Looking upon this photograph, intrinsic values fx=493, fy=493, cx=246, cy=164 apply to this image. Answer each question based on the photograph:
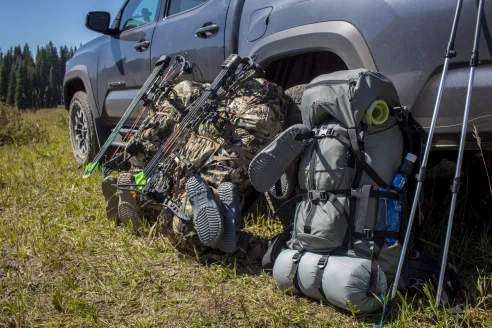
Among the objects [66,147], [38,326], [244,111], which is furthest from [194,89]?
[66,147]

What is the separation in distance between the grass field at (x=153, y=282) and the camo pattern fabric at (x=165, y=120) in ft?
2.04

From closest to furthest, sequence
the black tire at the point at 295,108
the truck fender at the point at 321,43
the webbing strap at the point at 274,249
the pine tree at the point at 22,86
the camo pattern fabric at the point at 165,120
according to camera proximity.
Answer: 1. the truck fender at the point at 321,43
2. the webbing strap at the point at 274,249
3. the black tire at the point at 295,108
4. the camo pattern fabric at the point at 165,120
5. the pine tree at the point at 22,86

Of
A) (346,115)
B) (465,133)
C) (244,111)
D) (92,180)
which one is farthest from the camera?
(92,180)

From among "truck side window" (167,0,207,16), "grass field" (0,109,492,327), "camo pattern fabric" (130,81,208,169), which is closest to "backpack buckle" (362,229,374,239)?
"grass field" (0,109,492,327)

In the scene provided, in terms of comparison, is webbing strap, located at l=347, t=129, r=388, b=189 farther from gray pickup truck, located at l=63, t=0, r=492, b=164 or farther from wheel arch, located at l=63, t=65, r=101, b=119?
wheel arch, located at l=63, t=65, r=101, b=119

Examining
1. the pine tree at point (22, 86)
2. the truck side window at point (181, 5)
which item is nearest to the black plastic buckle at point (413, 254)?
the truck side window at point (181, 5)

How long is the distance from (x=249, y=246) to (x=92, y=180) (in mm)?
2544

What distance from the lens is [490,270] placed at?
9.10 ft

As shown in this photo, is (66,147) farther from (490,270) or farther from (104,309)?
(490,270)

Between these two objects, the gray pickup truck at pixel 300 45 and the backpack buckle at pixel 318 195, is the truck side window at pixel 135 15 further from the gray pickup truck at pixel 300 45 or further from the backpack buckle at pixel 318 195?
the backpack buckle at pixel 318 195

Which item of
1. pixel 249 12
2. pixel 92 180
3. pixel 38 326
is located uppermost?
pixel 249 12

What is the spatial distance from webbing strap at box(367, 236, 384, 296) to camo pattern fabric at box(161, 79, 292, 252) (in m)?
1.11

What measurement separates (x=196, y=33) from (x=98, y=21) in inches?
70.3

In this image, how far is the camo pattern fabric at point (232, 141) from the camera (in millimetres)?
3268
